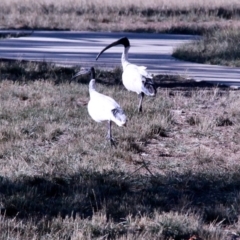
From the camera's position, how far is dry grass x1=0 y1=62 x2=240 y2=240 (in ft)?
24.5

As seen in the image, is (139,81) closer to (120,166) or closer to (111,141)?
(111,141)

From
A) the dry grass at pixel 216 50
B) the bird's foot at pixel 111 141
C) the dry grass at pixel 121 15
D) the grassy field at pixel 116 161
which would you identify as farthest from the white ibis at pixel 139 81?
the dry grass at pixel 121 15

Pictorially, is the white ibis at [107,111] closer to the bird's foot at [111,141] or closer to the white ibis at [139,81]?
the bird's foot at [111,141]

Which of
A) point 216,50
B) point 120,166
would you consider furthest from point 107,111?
point 216,50

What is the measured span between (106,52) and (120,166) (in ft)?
50.4

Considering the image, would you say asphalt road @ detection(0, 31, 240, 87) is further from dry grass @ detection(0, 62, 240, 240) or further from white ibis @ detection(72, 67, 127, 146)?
white ibis @ detection(72, 67, 127, 146)

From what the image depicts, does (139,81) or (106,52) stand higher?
(139,81)

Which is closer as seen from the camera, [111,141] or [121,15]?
[111,141]

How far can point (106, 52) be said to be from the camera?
25.3 metres

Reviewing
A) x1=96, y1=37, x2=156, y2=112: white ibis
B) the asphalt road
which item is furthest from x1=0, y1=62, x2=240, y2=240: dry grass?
the asphalt road

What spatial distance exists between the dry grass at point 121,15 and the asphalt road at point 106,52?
2683 mm

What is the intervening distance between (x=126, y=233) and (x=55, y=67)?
39.3 ft

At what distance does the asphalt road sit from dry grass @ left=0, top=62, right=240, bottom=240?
12.7 feet

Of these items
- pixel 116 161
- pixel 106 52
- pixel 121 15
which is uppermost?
Answer: pixel 116 161
